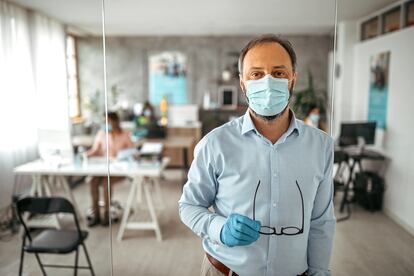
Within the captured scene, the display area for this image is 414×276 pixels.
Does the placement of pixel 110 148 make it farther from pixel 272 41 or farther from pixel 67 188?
pixel 272 41

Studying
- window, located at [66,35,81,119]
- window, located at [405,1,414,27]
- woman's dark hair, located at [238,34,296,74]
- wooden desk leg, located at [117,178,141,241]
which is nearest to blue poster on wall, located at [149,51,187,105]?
window, located at [66,35,81,119]

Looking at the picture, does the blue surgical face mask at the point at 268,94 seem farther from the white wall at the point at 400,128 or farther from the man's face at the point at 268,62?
the white wall at the point at 400,128

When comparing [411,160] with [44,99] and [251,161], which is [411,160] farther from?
[44,99]

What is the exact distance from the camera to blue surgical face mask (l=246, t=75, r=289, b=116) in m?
1.13

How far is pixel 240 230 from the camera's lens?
107cm

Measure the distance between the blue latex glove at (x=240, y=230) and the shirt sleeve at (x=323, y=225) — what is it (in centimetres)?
30

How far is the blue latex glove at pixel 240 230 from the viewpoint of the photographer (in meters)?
1.07

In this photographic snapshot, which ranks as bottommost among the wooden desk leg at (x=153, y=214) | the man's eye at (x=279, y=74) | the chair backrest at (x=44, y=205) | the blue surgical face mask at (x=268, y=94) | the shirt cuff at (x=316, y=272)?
the wooden desk leg at (x=153, y=214)

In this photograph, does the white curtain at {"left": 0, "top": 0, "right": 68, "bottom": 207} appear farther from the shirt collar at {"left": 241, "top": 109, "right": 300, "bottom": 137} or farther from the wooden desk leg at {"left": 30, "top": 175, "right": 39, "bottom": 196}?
the shirt collar at {"left": 241, "top": 109, "right": 300, "bottom": 137}

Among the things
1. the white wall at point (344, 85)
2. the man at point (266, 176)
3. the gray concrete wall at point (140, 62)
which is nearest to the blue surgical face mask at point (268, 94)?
the man at point (266, 176)

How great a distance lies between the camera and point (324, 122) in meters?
1.83

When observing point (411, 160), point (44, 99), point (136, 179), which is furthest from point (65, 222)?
point (411, 160)

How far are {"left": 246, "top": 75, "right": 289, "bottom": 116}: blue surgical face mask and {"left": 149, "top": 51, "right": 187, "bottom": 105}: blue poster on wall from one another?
4.28 meters

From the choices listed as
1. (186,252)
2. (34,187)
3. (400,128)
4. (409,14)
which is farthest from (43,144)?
(409,14)
